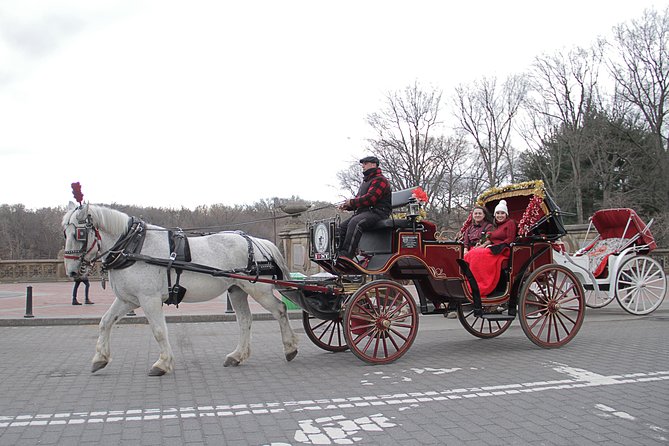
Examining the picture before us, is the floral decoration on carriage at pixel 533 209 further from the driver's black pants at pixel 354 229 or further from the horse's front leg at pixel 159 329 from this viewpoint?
the horse's front leg at pixel 159 329

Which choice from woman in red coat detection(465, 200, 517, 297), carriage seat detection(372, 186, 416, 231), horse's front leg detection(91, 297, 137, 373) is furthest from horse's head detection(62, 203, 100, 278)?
woman in red coat detection(465, 200, 517, 297)

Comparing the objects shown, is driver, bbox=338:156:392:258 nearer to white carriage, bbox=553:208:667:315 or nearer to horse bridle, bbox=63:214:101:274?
horse bridle, bbox=63:214:101:274

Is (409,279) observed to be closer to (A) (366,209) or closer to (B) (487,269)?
(A) (366,209)

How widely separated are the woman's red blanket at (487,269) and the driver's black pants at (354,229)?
190cm

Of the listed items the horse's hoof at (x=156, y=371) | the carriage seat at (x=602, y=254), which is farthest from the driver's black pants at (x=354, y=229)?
the carriage seat at (x=602, y=254)

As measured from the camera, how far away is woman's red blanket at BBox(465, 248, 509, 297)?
28.5 feet

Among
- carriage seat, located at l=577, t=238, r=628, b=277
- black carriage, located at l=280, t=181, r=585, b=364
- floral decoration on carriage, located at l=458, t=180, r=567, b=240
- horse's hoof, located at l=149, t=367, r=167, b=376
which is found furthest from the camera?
carriage seat, located at l=577, t=238, r=628, b=277

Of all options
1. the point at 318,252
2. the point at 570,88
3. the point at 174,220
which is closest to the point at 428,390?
the point at 318,252

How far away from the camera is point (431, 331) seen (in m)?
11.1

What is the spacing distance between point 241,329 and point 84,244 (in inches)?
90.4

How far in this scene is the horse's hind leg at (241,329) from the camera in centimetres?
773

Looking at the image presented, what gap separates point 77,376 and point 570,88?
1407 inches

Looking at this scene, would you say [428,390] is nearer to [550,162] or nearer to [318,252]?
[318,252]

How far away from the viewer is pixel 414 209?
7.88m
